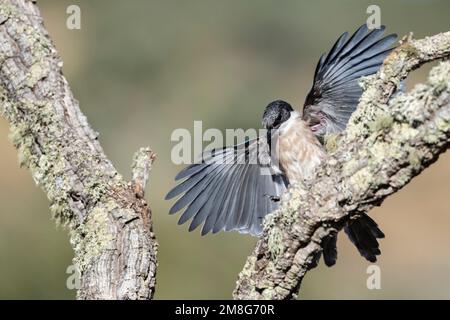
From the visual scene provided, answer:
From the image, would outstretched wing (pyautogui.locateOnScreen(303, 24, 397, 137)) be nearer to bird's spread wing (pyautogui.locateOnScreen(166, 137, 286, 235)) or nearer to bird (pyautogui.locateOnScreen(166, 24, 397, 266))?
bird (pyautogui.locateOnScreen(166, 24, 397, 266))

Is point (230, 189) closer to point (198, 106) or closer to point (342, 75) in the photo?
point (342, 75)

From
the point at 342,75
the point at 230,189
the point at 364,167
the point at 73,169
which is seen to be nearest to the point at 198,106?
the point at 230,189

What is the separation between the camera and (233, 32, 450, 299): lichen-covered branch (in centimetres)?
213

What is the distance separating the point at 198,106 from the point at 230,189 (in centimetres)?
436

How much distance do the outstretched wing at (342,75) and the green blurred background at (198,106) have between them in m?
2.52

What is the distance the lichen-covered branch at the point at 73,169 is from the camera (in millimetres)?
2537

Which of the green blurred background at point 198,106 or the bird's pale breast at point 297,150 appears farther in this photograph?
the green blurred background at point 198,106

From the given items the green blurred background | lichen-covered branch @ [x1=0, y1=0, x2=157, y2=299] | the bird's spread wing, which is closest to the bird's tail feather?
the bird's spread wing

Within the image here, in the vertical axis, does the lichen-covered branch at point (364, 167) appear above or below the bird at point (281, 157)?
below

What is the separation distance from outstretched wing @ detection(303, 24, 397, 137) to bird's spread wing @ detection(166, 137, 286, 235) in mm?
392

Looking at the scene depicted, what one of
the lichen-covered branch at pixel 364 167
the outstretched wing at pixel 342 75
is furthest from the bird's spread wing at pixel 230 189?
the lichen-covered branch at pixel 364 167

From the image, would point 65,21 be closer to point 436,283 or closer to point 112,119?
point 112,119

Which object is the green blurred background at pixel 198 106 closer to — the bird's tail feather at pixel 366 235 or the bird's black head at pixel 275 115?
the bird's black head at pixel 275 115
